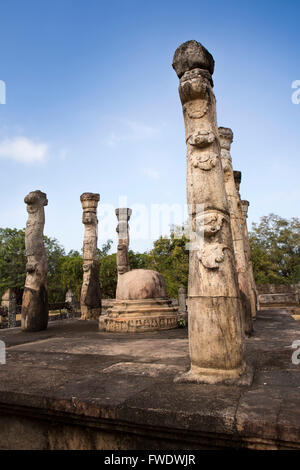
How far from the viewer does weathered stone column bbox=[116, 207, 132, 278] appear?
11.4 m

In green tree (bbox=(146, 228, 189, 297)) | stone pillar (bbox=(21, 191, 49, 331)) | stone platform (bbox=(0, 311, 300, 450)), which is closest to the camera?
stone platform (bbox=(0, 311, 300, 450))

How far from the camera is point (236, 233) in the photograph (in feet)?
18.1

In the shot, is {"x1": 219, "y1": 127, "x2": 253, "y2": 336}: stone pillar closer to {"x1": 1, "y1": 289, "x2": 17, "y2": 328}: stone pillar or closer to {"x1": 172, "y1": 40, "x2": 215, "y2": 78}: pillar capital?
{"x1": 172, "y1": 40, "x2": 215, "y2": 78}: pillar capital

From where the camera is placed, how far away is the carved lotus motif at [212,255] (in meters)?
2.72

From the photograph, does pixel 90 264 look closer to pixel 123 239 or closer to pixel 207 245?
pixel 123 239

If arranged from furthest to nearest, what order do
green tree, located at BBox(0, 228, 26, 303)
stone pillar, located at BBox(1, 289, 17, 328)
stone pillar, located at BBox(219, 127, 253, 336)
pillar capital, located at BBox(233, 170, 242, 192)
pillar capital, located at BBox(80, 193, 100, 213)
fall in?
green tree, located at BBox(0, 228, 26, 303) < stone pillar, located at BBox(1, 289, 17, 328) < pillar capital, located at BBox(80, 193, 100, 213) < pillar capital, located at BBox(233, 170, 242, 192) < stone pillar, located at BBox(219, 127, 253, 336)

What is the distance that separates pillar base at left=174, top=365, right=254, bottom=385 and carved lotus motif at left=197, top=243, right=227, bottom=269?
875mm

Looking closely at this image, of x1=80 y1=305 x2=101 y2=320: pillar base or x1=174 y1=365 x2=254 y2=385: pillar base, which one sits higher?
x1=174 y1=365 x2=254 y2=385: pillar base

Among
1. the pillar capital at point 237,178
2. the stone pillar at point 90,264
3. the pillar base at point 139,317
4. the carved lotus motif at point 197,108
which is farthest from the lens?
the stone pillar at point 90,264

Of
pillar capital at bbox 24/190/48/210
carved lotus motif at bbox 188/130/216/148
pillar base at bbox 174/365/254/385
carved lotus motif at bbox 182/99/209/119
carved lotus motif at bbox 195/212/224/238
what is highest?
pillar capital at bbox 24/190/48/210

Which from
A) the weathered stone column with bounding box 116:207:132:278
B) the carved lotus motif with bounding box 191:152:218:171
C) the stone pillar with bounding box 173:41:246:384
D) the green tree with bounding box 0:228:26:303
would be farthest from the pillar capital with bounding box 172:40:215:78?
the green tree with bounding box 0:228:26:303

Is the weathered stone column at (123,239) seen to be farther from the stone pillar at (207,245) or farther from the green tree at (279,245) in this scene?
the green tree at (279,245)

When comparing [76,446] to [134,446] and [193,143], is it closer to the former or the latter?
[134,446]

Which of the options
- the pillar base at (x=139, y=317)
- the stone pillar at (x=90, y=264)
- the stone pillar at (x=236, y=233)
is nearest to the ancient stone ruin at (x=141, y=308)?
the pillar base at (x=139, y=317)
